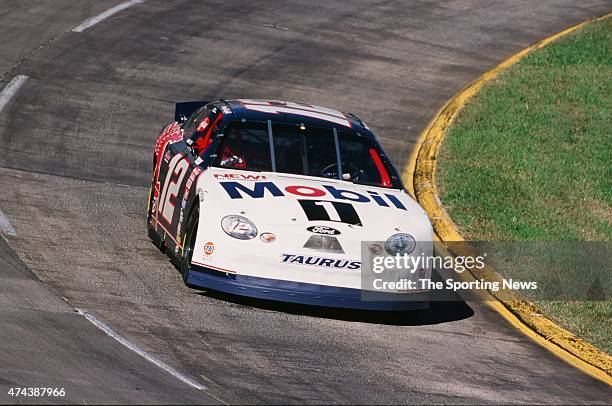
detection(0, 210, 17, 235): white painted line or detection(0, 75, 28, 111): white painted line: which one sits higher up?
detection(0, 210, 17, 235): white painted line

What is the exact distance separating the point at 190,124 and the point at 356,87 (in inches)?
319

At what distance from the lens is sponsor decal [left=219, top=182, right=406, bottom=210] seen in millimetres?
12031

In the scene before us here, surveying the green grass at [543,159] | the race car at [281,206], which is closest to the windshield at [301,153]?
the race car at [281,206]

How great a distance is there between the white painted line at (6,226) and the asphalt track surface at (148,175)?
14cm

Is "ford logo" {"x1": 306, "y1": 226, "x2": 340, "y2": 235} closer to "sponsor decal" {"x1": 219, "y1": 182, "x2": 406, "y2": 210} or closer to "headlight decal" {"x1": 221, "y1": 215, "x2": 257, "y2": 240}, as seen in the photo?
"headlight decal" {"x1": 221, "y1": 215, "x2": 257, "y2": 240}

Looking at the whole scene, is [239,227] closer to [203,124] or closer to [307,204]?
[307,204]

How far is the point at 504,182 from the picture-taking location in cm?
1712

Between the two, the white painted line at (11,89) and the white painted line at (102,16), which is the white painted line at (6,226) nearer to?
the white painted line at (11,89)

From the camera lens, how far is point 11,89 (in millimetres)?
20141

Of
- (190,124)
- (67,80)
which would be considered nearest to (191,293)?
(190,124)

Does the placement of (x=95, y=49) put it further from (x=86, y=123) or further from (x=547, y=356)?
(x=547, y=356)

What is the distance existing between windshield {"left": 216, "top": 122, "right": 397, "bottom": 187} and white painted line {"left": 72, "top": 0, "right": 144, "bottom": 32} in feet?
37.6

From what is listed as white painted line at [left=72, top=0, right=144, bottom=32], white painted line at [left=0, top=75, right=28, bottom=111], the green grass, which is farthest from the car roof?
white painted line at [left=72, top=0, right=144, bottom=32]

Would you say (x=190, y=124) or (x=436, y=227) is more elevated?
(x=190, y=124)
